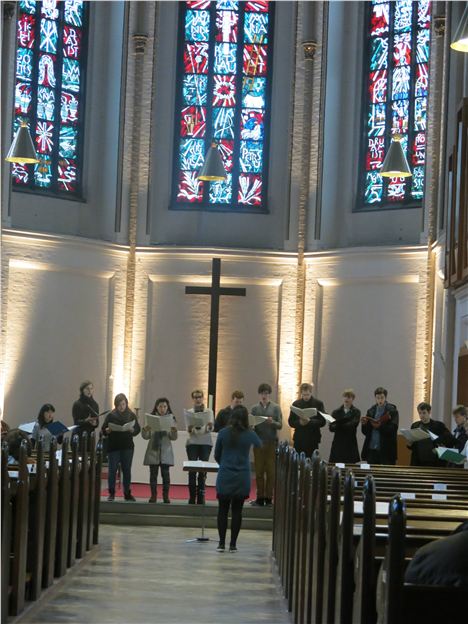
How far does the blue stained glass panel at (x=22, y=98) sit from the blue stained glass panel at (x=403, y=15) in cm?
601

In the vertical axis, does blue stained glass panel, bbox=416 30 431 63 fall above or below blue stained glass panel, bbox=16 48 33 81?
above

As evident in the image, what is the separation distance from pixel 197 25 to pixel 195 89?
1.11 m

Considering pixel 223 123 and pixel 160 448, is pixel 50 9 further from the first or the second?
pixel 160 448

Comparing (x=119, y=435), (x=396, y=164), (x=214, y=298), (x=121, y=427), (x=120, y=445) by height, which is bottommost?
(x=120, y=445)

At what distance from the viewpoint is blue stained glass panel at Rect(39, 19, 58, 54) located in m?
19.0

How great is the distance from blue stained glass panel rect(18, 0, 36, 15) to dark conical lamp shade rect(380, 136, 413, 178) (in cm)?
679

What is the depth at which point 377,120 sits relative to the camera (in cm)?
1923

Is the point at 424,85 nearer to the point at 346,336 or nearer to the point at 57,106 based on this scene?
the point at 346,336

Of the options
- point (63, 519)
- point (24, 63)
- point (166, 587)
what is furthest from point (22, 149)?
point (166, 587)

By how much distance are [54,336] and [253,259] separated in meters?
3.48

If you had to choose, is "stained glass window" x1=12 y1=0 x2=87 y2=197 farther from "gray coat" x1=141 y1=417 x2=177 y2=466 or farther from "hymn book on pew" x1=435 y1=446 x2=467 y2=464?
"hymn book on pew" x1=435 y1=446 x2=467 y2=464

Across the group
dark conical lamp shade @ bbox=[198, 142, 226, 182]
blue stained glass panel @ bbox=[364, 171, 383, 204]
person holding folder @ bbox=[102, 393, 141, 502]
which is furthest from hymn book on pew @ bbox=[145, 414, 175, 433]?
blue stained glass panel @ bbox=[364, 171, 383, 204]

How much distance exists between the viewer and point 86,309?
18953 mm

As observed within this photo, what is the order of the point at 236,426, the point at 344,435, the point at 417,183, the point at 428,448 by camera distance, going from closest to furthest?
the point at 236,426 < the point at 428,448 < the point at 344,435 < the point at 417,183
